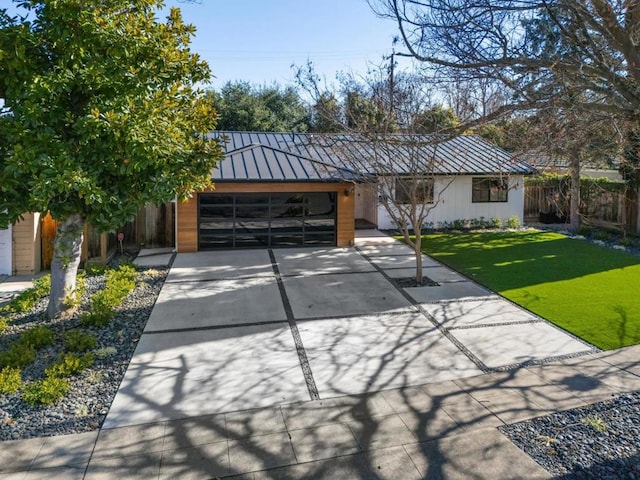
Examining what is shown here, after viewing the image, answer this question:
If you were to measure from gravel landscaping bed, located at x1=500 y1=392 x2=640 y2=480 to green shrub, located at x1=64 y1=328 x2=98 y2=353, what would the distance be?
211 inches

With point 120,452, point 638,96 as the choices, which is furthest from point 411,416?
point 638,96

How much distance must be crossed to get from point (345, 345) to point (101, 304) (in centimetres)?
408

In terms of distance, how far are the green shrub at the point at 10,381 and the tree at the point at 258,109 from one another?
23.2 m

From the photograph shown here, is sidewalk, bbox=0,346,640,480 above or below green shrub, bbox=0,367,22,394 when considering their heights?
A: below

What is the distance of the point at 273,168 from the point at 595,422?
11.6m

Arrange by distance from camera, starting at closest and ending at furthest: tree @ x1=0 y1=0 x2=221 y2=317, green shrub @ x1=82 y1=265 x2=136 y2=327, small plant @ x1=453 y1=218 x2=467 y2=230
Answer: tree @ x1=0 y1=0 x2=221 y2=317
green shrub @ x1=82 y1=265 x2=136 y2=327
small plant @ x1=453 y1=218 x2=467 y2=230

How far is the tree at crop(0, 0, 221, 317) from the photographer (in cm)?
586

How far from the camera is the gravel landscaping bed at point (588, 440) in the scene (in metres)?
3.82

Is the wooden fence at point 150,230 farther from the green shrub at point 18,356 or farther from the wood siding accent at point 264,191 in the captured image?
the green shrub at point 18,356

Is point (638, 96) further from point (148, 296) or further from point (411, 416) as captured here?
point (148, 296)

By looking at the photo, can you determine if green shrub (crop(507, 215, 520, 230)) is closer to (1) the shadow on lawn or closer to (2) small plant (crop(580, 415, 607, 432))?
(1) the shadow on lawn

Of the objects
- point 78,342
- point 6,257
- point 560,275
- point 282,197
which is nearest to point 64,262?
point 78,342

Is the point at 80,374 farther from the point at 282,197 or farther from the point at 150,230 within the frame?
the point at 282,197

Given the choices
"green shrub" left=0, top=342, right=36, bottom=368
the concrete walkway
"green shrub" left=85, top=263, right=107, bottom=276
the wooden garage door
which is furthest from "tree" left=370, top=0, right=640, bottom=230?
the wooden garage door
